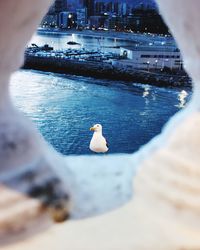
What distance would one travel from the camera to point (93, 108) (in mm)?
18734

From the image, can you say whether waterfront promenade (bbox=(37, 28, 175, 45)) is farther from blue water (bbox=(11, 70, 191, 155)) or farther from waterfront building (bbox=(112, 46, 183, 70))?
blue water (bbox=(11, 70, 191, 155))

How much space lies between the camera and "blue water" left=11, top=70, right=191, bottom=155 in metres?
15.4

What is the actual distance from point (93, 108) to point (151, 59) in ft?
36.6

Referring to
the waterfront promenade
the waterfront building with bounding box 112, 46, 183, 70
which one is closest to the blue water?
the waterfront building with bounding box 112, 46, 183, 70

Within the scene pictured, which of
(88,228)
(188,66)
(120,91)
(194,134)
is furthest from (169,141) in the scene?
(120,91)

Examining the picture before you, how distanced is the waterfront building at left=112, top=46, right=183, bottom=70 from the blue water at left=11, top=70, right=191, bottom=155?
308 centimetres

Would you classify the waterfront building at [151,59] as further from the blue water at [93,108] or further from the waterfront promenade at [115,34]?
the waterfront promenade at [115,34]

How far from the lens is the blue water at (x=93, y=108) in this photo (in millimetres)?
15352

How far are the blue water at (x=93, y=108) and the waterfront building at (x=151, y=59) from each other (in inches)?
121

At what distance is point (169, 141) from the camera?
3.75 ft

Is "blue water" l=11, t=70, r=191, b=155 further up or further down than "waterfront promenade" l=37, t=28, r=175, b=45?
further down

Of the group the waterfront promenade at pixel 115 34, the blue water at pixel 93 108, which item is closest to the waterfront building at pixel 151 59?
the blue water at pixel 93 108

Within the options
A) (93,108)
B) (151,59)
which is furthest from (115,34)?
(93,108)

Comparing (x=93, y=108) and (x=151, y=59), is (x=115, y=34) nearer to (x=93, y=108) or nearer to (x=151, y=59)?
(x=151, y=59)
